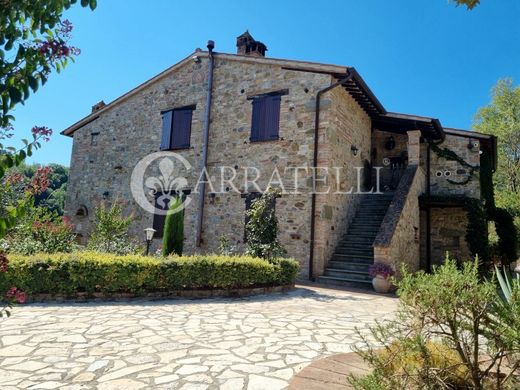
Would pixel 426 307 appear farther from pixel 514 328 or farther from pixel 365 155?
pixel 365 155

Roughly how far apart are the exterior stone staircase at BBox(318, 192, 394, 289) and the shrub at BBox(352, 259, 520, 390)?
6980 millimetres

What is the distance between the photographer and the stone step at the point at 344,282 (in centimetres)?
899

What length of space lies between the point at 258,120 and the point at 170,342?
8363 millimetres

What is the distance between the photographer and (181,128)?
42.6ft

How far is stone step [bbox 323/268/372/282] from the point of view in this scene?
9.33 metres

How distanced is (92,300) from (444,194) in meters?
11.2

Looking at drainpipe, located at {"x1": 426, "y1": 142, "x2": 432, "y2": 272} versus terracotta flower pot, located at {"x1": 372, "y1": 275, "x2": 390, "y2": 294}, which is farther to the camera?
drainpipe, located at {"x1": 426, "y1": 142, "x2": 432, "y2": 272}

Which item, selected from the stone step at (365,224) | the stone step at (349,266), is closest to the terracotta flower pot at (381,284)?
the stone step at (349,266)

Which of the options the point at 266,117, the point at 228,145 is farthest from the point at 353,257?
the point at 228,145

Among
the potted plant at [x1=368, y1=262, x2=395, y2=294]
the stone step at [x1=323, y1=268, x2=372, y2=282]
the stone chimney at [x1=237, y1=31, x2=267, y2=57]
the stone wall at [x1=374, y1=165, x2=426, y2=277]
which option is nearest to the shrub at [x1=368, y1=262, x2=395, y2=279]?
the potted plant at [x1=368, y1=262, x2=395, y2=294]

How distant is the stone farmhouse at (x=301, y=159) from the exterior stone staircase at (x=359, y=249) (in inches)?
1.4

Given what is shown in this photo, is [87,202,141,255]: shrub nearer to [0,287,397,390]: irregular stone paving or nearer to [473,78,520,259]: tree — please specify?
[0,287,397,390]: irregular stone paving

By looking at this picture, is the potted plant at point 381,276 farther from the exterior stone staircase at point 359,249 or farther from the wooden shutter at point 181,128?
the wooden shutter at point 181,128

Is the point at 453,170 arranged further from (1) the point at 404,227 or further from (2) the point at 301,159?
(2) the point at 301,159
